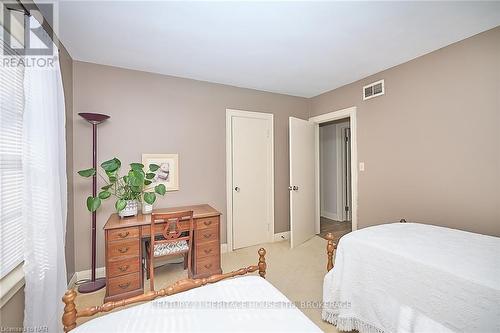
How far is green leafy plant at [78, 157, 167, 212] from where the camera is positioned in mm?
2189

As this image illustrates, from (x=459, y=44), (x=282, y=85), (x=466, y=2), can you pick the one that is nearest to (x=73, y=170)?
(x=282, y=85)

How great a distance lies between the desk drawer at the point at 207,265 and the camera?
2.52 metres

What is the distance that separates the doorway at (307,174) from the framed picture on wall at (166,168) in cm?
169

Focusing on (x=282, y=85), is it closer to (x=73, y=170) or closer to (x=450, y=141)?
(x=450, y=141)

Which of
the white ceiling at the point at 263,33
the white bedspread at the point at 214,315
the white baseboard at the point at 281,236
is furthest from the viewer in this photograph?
the white baseboard at the point at 281,236

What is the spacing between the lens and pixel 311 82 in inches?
127

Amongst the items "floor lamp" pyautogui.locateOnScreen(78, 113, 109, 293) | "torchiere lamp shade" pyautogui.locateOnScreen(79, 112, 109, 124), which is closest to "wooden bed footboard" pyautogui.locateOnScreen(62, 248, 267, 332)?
"floor lamp" pyautogui.locateOnScreen(78, 113, 109, 293)

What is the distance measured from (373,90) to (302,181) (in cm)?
162

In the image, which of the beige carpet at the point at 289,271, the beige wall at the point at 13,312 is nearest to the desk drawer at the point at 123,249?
the beige carpet at the point at 289,271

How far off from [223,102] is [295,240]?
2390 mm

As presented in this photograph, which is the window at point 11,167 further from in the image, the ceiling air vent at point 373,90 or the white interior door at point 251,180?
the ceiling air vent at point 373,90

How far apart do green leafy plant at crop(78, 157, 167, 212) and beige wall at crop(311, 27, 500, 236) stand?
278 centimetres

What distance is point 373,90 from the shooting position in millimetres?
2930

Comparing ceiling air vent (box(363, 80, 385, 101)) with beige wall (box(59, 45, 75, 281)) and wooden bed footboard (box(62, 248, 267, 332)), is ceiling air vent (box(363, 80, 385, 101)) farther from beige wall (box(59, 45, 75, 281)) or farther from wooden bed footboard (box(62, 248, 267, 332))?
beige wall (box(59, 45, 75, 281))
